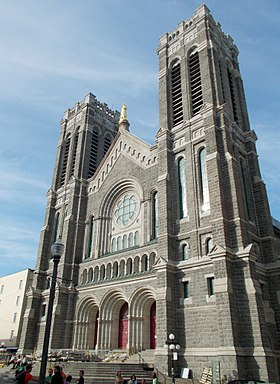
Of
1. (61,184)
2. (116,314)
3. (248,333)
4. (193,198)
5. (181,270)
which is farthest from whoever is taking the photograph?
(61,184)

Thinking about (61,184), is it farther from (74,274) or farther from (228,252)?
(228,252)

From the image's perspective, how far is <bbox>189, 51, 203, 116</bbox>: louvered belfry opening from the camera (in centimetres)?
3152

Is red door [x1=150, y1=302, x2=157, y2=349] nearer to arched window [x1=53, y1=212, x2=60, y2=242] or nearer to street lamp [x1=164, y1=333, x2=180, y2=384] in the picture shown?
street lamp [x1=164, y1=333, x2=180, y2=384]

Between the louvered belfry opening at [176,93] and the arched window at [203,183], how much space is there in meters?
5.53

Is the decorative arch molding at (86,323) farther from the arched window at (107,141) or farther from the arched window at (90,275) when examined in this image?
the arched window at (107,141)

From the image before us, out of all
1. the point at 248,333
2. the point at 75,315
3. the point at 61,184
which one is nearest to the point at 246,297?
the point at 248,333

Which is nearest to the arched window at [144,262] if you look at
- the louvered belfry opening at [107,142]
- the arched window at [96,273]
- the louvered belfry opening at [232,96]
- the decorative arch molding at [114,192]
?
the arched window at [96,273]

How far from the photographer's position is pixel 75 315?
32500 mm

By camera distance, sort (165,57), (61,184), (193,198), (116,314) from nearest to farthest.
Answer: (193,198) → (116,314) → (165,57) → (61,184)

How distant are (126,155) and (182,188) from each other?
9921 mm

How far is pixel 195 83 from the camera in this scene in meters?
32.8

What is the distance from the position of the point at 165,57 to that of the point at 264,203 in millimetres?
19125

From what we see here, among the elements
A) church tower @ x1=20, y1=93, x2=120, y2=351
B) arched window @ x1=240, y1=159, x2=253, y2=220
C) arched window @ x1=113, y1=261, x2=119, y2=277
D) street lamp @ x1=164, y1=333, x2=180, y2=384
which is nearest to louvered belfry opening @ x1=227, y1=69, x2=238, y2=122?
arched window @ x1=240, y1=159, x2=253, y2=220

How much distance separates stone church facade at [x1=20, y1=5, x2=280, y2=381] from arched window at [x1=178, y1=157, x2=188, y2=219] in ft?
0.32
